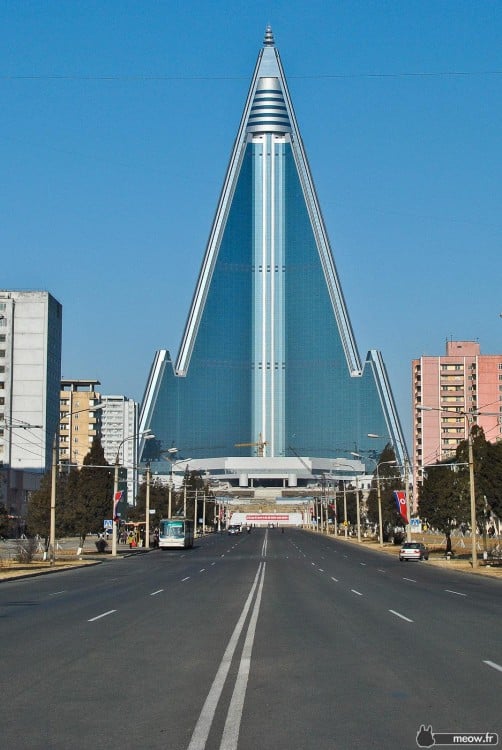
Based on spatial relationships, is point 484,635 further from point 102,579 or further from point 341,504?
point 341,504

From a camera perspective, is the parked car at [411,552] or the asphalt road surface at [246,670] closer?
the asphalt road surface at [246,670]

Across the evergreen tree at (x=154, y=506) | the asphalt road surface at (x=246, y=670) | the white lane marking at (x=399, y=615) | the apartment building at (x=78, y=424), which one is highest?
the apartment building at (x=78, y=424)

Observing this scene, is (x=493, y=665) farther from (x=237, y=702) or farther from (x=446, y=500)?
(x=446, y=500)

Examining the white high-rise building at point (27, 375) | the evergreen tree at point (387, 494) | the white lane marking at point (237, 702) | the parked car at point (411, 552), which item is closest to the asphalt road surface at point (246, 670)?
the white lane marking at point (237, 702)

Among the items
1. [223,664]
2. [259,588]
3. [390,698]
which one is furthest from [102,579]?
[390,698]

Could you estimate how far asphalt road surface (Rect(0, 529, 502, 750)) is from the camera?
31.0ft

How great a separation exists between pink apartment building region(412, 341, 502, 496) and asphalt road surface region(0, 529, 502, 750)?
458 ft

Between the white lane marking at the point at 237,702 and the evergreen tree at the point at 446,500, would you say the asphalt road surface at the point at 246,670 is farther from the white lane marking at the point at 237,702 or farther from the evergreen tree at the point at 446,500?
the evergreen tree at the point at 446,500

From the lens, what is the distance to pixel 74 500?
62781 millimetres

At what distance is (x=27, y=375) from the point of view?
455ft

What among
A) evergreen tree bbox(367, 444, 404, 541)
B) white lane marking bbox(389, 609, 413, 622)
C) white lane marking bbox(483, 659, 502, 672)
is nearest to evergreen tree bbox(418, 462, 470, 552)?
evergreen tree bbox(367, 444, 404, 541)

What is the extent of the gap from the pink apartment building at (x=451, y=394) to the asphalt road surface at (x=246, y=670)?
13948 cm

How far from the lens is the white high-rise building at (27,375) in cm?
13612

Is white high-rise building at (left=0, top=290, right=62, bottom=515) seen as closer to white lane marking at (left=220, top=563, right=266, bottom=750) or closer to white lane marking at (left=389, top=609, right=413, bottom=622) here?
white lane marking at (left=389, top=609, right=413, bottom=622)
